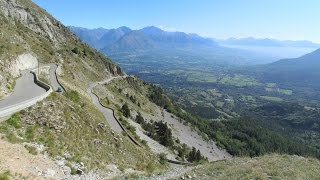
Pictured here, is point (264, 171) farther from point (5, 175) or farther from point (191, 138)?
point (191, 138)

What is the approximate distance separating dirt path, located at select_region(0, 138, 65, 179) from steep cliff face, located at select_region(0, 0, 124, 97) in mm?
24517

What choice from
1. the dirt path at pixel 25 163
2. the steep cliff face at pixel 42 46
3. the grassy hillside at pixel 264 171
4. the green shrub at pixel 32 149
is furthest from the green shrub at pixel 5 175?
the steep cliff face at pixel 42 46

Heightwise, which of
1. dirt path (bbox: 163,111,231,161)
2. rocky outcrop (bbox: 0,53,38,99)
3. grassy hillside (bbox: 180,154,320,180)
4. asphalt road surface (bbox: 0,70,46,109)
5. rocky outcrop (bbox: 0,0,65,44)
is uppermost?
rocky outcrop (bbox: 0,0,65,44)

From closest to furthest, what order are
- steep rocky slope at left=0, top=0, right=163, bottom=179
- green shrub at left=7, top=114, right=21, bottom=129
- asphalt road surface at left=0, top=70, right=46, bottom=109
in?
steep rocky slope at left=0, top=0, right=163, bottom=179 < green shrub at left=7, top=114, right=21, bottom=129 < asphalt road surface at left=0, top=70, right=46, bottom=109

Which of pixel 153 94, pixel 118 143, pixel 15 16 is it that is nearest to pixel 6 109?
pixel 118 143

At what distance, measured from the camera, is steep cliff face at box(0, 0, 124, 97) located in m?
59.3

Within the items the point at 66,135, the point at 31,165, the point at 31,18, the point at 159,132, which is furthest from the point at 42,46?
the point at 31,165

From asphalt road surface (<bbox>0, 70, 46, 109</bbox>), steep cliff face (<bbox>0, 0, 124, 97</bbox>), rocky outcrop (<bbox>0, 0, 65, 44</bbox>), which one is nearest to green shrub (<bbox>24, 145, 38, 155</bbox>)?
asphalt road surface (<bbox>0, 70, 46, 109</bbox>)

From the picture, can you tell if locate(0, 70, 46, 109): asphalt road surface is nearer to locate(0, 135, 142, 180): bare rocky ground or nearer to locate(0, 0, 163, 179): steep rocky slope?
locate(0, 0, 163, 179): steep rocky slope

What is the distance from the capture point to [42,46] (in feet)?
282

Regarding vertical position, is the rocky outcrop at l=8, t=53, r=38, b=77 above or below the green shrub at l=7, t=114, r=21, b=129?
above

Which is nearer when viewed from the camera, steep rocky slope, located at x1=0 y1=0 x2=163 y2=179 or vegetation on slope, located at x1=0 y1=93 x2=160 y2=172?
steep rocky slope, located at x1=0 y1=0 x2=163 y2=179

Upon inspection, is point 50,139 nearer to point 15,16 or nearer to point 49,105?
point 49,105

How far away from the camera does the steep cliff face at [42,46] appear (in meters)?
59.3
